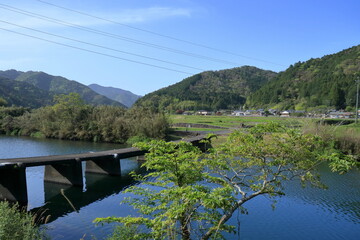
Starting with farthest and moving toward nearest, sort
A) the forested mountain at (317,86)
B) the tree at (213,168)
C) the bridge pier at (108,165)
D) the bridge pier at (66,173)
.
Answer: the forested mountain at (317,86), the bridge pier at (108,165), the bridge pier at (66,173), the tree at (213,168)

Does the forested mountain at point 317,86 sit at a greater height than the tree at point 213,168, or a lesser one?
greater

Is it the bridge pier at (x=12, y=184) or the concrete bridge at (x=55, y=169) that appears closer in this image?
the bridge pier at (x=12, y=184)

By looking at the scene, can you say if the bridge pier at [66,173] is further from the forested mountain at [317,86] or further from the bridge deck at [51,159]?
the forested mountain at [317,86]

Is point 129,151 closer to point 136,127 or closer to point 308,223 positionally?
point 308,223

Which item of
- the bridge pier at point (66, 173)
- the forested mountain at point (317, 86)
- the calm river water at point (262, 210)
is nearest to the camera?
the calm river water at point (262, 210)

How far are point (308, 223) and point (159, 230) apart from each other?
12.3 m

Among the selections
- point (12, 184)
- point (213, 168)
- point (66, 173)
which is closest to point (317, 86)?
point (66, 173)

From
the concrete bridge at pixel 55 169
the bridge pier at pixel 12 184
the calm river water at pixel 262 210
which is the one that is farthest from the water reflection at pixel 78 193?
the bridge pier at pixel 12 184

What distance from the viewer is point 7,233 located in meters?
9.90

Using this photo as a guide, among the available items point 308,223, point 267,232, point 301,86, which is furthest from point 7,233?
point 301,86

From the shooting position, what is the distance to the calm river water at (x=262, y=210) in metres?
16.1

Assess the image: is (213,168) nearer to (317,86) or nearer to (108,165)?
(108,165)

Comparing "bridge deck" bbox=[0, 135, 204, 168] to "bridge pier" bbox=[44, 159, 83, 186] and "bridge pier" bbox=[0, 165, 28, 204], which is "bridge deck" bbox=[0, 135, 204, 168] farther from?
"bridge pier" bbox=[44, 159, 83, 186]

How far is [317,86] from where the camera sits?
122938 mm
